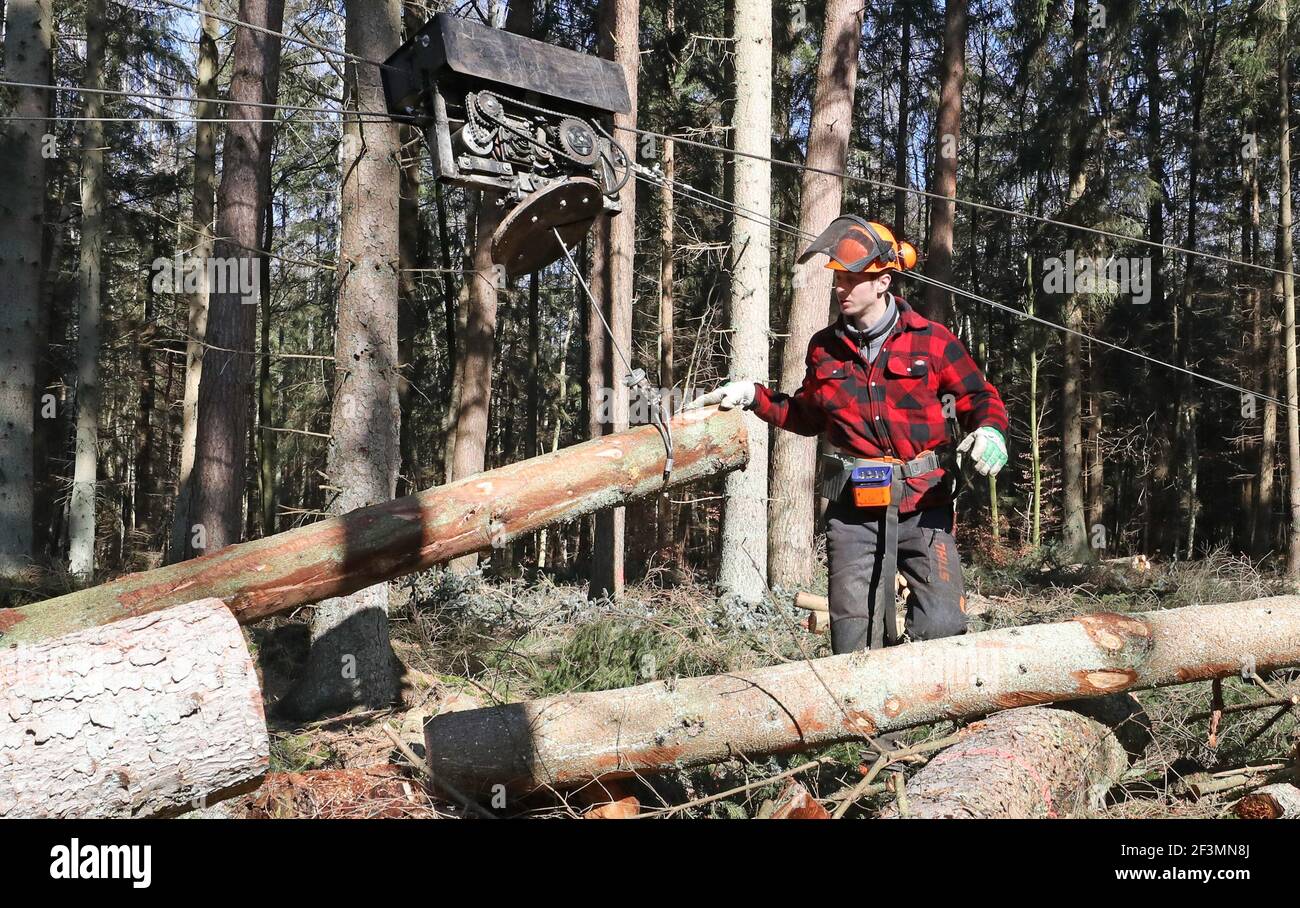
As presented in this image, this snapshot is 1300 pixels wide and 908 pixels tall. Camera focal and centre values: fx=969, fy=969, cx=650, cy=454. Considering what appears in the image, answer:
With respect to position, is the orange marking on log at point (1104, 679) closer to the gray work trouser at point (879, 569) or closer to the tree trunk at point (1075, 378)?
the gray work trouser at point (879, 569)

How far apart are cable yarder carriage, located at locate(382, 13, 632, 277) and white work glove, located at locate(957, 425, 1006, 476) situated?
79.4 inches

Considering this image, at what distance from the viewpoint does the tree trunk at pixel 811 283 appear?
31.1 ft

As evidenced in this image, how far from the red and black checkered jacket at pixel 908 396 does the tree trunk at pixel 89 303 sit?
1250 centimetres

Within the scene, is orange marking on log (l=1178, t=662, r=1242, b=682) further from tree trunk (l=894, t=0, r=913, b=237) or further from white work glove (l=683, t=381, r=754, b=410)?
tree trunk (l=894, t=0, r=913, b=237)

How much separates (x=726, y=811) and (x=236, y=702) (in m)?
1.97

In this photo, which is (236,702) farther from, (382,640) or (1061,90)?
(1061,90)

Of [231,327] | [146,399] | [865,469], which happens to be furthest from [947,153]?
[146,399]

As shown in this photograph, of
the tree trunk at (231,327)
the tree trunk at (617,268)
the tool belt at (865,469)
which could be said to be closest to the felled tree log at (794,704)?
the tool belt at (865,469)

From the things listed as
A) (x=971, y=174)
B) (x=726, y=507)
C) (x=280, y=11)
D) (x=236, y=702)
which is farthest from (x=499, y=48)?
(x=971, y=174)

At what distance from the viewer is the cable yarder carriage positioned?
4375 millimetres

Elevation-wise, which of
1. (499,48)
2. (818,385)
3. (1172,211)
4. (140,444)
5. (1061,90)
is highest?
(1061,90)

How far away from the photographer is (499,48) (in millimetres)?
4469

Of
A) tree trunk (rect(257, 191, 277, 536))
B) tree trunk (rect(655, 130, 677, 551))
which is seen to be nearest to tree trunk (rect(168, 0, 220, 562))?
tree trunk (rect(257, 191, 277, 536))

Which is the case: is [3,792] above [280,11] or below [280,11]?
below
